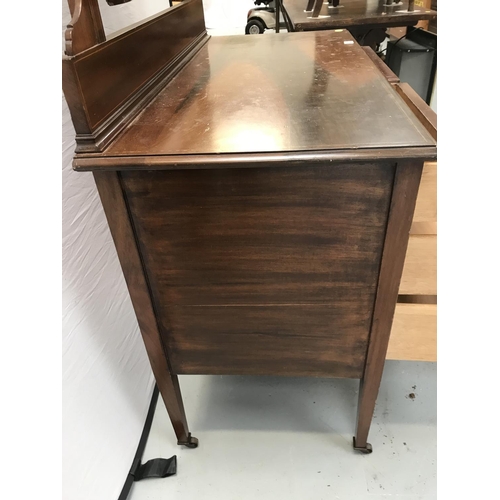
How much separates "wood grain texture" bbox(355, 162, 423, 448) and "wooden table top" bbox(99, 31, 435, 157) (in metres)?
0.06

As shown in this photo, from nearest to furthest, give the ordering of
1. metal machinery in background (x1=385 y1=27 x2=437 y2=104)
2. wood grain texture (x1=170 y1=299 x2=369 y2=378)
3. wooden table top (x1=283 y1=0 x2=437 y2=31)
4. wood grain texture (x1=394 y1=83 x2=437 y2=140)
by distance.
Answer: wood grain texture (x1=394 y1=83 x2=437 y2=140) → wood grain texture (x1=170 y1=299 x2=369 y2=378) → wooden table top (x1=283 y1=0 x2=437 y2=31) → metal machinery in background (x1=385 y1=27 x2=437 y2=104)

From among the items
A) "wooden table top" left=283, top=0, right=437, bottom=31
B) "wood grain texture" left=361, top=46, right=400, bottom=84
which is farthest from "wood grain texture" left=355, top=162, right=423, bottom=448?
"wooden table top" left=283, top=0, right=437, bottom=31

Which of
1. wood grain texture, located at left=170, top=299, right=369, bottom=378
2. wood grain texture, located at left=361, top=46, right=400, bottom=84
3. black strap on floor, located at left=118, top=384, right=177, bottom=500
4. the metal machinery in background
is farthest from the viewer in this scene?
the metal machinery in background

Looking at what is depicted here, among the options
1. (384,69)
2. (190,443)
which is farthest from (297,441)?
(384,69)

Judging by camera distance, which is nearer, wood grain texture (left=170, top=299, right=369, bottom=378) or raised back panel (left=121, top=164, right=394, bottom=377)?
raised back panel (left=121, top=164, right=394, bottom=377)

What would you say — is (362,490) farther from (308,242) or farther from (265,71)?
(265,71)

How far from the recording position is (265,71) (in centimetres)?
92

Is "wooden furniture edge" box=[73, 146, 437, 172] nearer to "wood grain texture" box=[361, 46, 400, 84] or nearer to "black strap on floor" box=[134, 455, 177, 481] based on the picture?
"wood grain texture" box=[361, 46, 400, 84]

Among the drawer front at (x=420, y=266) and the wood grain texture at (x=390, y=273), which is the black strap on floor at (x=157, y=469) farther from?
the drawer front at (x=420, y=266)

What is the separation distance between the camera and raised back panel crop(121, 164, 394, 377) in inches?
24.0

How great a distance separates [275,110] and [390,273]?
0.33 metres

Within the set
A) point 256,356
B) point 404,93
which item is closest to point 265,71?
point 404,93

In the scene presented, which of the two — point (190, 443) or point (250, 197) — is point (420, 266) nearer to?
point (250, 197)

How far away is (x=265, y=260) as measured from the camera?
0.69 m
